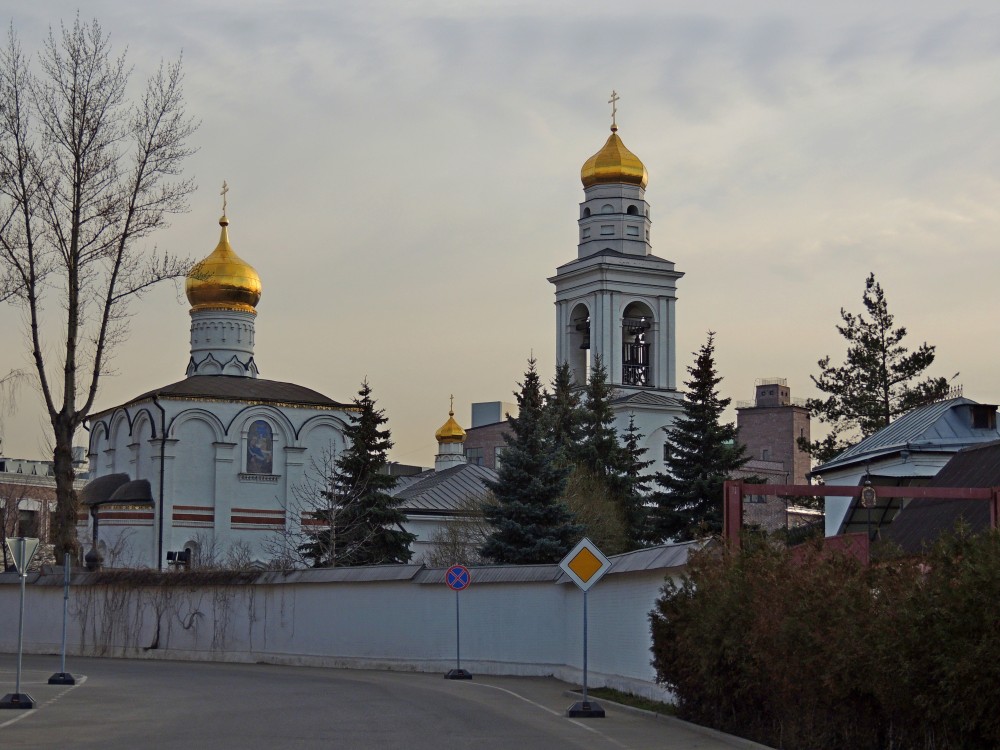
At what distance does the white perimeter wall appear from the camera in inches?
985

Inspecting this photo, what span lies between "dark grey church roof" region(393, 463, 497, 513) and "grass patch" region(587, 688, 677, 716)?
3748 cm

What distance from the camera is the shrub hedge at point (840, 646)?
11484mm

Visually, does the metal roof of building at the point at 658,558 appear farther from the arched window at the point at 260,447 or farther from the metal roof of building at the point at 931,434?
the arched window at the point at 260,447

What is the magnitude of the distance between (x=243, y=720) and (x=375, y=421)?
96.4 feet

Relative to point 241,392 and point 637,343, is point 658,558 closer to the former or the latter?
point 241,392

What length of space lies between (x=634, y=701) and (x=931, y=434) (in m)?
20.6

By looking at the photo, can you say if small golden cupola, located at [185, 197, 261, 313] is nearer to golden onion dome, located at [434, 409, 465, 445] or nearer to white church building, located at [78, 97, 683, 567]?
white church building, located at [78, 97, 683, 567]

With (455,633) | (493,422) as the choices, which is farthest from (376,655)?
(493,422)

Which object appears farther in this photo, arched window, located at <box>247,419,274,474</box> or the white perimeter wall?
arched window, located at <box>247,419,274,474</box>

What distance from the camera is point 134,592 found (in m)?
36.4

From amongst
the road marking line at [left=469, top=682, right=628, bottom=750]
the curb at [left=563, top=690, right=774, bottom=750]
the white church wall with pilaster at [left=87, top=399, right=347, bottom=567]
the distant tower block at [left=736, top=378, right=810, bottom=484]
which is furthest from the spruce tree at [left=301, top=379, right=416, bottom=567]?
the distant tower block at [left=736, top=378, right=810, bottom=484]

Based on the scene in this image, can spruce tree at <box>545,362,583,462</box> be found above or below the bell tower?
below

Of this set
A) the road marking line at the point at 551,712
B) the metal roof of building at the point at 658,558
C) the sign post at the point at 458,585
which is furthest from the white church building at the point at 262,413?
the metal roof of building at the point at 658,558

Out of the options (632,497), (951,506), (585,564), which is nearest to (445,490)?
(632,497)
